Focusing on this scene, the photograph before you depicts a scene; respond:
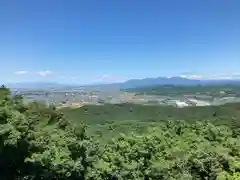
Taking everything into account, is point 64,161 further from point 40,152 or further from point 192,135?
point 192,135

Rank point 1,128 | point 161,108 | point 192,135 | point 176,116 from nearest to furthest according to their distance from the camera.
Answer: point 1,128
point 192,135
point 176,116
point 161,108

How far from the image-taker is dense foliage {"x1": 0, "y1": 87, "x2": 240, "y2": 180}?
25.0 m

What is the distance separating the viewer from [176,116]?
342 feet

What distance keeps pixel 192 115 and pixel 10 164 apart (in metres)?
82.8

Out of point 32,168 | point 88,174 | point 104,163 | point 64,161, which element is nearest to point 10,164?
point 32,168

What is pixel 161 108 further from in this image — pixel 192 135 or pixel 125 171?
pixel 125 171

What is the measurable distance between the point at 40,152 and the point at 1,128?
11.7 ft

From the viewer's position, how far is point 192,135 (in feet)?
133

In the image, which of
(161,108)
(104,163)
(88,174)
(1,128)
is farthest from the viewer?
(161,108)

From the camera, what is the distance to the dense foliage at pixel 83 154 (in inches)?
985

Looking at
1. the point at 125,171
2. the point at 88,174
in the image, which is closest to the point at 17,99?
the point at 88,174

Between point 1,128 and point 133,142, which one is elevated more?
point 1,128

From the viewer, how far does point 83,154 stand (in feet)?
92.0

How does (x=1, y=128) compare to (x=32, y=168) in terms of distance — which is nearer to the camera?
(x=1, y=128)
